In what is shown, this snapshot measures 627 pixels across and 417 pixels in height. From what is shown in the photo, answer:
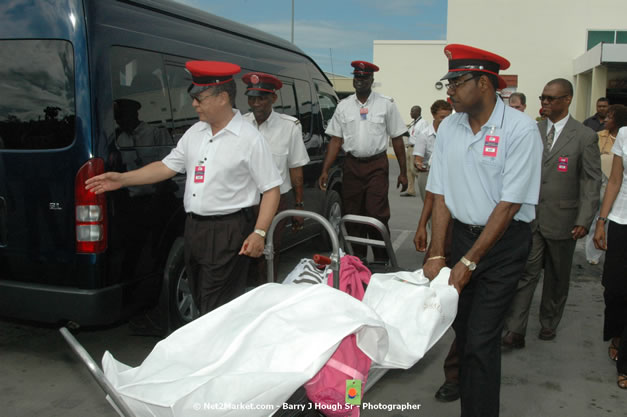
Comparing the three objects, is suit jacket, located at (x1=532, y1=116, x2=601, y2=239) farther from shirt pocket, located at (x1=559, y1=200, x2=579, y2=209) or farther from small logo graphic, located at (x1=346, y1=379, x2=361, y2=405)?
small logo graphic, located at (x1=346, y1=379, x2=361, y2=405)

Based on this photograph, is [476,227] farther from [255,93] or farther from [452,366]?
[255,93]

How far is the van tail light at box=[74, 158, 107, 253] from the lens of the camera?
11.2 feet

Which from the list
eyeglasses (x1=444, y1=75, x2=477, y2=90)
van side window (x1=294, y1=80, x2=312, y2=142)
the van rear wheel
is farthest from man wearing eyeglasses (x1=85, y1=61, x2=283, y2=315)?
van side window (x1=294, y1=80, x2=312, y2=142)

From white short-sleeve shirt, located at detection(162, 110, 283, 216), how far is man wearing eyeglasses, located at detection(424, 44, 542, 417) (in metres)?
1.05

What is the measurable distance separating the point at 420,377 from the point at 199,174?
199 cm

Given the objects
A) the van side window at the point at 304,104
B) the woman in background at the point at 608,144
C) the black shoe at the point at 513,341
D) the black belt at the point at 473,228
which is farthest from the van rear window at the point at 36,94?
the woman in background at the point at 608,144

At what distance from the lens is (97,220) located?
3.47 m

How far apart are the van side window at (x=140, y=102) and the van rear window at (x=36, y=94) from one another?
0.28 meters

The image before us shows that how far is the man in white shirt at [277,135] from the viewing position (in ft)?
15.6

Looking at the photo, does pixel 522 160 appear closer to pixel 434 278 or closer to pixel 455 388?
pixel 434 278

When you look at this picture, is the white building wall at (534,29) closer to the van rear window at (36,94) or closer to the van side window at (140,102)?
the van side window at (140,102)

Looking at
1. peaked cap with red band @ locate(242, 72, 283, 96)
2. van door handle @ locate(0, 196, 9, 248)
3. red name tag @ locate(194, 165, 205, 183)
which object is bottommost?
van door handle @ locate(0, 196, 9, 248)

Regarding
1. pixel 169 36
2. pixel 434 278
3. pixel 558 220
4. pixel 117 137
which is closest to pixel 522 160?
pixel 434 278

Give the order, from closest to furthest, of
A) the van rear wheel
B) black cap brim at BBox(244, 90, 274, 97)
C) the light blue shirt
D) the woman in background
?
the light blue shirt < the van rear wheel < black cap brim at BBox(244, 90, 274, 97) < the woman in background
